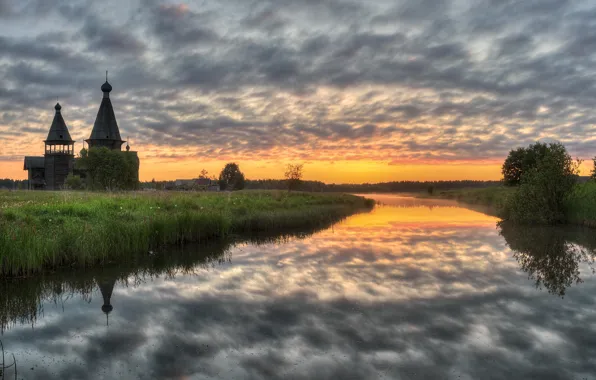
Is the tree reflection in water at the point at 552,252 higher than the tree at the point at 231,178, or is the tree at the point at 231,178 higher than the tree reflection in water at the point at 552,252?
the tree at the point at 231,178

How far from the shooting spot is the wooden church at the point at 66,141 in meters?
72.8

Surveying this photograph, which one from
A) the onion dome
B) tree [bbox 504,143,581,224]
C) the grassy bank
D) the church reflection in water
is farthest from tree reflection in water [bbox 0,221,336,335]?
the onion dome

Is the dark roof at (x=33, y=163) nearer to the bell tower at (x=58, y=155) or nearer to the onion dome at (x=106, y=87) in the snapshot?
the bell tower at (x=58, y=155)

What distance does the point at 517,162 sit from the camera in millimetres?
67562

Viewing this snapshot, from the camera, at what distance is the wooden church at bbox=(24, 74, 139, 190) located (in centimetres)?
7275

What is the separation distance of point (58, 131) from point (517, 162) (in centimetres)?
8487

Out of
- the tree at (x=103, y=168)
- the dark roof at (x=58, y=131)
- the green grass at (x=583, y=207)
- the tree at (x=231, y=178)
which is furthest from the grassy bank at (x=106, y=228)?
the tree at (x=231, y=178)

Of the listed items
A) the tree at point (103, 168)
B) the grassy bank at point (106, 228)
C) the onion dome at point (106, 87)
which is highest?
the onion dome at point (106, 87)

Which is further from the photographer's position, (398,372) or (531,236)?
(531,236)

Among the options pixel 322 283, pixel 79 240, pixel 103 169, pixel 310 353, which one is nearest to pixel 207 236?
pixel 79 240

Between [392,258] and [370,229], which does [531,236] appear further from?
[392,258]

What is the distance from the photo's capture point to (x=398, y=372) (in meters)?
6.37

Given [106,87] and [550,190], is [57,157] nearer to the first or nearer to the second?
[106,87]

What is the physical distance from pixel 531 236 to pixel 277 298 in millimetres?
19301
